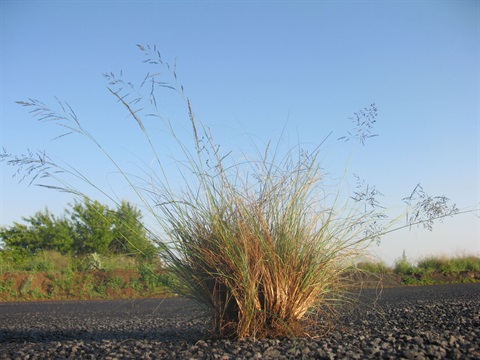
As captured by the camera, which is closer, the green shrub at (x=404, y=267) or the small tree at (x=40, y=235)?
the green shrub at (x=404, y=267)

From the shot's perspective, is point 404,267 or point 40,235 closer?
point 404,267

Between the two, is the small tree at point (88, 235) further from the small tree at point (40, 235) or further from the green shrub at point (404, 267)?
the green shrub at point (404, 267)

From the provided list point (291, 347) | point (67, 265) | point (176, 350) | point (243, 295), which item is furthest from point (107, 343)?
point (67, 265)

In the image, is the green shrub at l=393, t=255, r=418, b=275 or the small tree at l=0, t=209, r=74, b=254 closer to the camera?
the green shrub at l=393, t=255, r=418, b=275

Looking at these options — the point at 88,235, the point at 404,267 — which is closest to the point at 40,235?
the point at 88,235

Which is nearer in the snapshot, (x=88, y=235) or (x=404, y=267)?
(x=404, y=267)

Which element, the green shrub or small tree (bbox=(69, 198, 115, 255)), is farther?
small tree (bbox=(69, 198, 115, 255))

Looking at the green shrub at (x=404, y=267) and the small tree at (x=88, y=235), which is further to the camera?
the small tree at (x=88, y=235)

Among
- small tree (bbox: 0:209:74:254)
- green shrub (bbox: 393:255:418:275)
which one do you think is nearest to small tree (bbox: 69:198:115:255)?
small tree (bbox: 0:209:74:254)

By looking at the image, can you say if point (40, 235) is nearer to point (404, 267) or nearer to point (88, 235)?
point (88, 235)

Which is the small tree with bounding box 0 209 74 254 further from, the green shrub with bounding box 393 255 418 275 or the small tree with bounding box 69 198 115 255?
the green shrub with bounding box 393 255 418 275

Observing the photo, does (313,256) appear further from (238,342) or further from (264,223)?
(238,342)

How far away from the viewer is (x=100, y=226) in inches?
749

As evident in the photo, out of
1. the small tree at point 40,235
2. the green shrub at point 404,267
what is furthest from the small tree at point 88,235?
the green shrub at point 404,267
